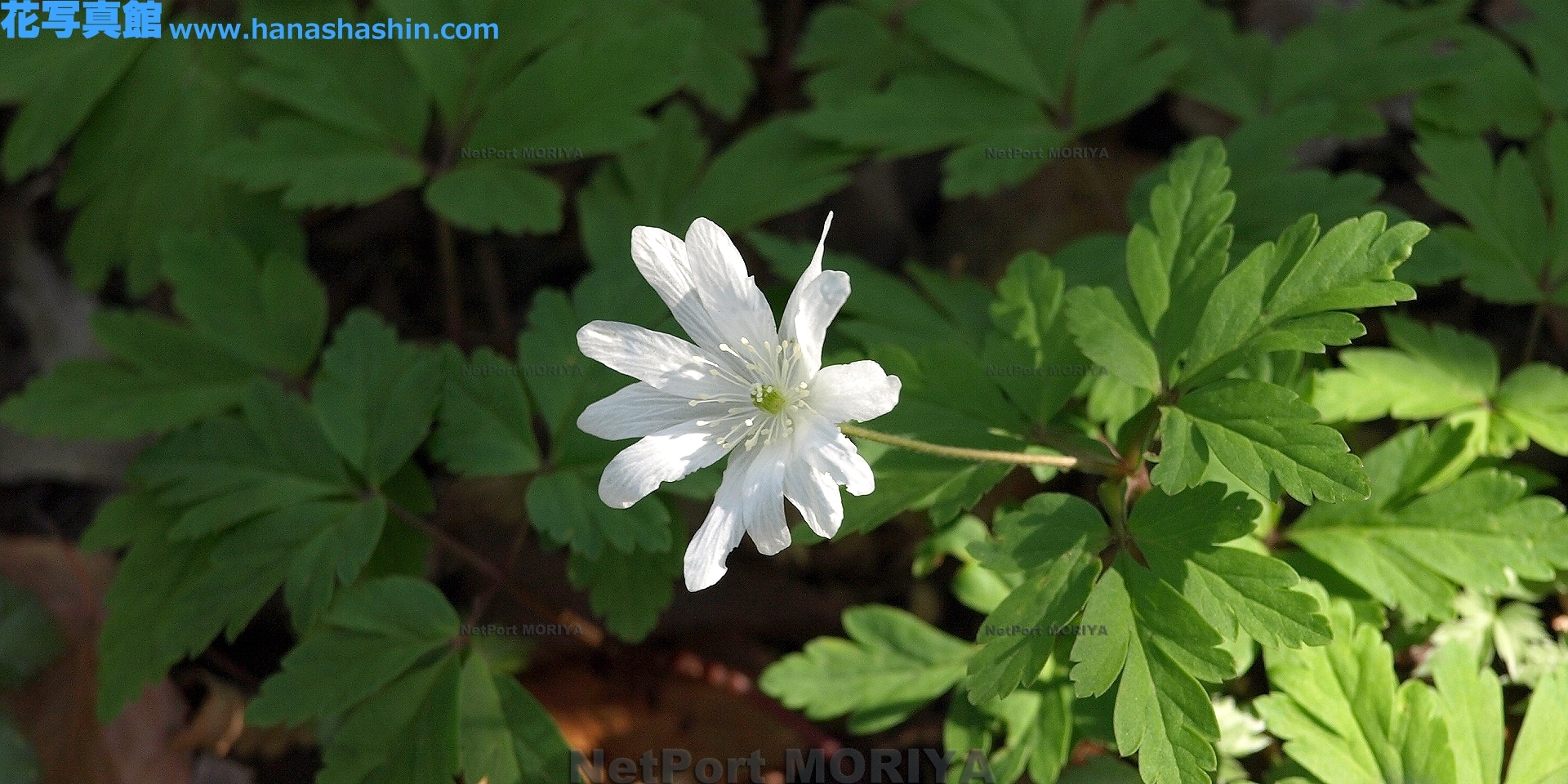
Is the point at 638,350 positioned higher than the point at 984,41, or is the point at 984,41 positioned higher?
the point at 984,41

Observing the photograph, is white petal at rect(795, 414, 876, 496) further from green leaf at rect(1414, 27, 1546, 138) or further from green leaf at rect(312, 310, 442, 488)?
green leaf at rect(1414, 27, 1546, 138)

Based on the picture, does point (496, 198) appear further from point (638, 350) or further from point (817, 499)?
point (817, 499)

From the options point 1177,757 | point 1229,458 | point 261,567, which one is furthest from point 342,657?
point 1229,458

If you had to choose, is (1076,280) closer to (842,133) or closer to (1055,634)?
(842,133)

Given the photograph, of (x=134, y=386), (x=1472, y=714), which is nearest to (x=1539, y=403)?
(x=1472, y=714)

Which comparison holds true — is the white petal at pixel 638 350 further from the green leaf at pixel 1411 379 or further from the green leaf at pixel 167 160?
the green leaf at pixel 167 160

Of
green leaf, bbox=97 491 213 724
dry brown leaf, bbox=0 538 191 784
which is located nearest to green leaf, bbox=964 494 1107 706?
green leaf, bbox=97 491 213 724
